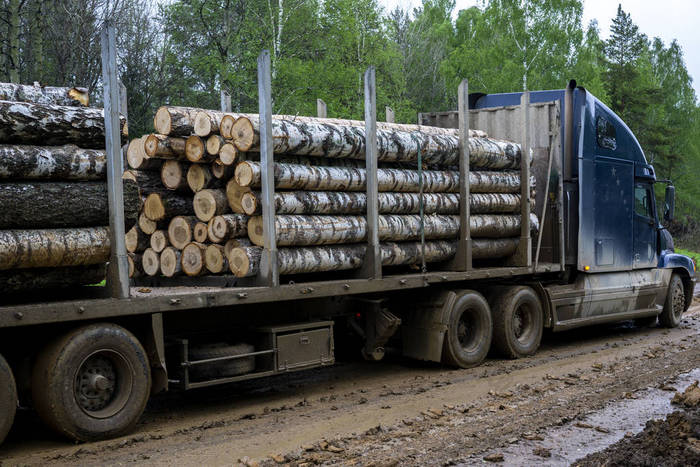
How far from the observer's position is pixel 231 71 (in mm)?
21766

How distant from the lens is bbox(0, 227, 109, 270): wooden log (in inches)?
235

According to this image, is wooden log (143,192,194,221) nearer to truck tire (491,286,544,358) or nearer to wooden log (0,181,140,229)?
wooden log (0,181,140,229)

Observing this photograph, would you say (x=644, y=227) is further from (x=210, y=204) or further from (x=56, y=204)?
(x=56, y=204)

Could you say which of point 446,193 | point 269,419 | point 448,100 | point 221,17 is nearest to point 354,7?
point 221,17

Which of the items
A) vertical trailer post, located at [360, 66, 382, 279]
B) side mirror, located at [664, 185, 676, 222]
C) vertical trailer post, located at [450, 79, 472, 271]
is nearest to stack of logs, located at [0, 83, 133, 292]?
vertical trailer post, located at [360, 66, 382, 279]

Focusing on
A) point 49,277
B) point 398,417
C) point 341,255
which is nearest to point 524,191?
point 341,255

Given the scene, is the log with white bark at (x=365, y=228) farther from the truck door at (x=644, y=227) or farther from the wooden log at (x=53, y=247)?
the truck door at (x=644, y=227)

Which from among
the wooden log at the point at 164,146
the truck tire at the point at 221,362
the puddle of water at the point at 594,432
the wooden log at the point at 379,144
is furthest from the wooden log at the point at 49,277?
the puddle of water at the point at 594,432

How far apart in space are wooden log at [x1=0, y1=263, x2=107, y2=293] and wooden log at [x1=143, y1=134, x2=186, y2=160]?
1.99 m

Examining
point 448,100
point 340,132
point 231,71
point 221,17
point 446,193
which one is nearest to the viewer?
Answer: point 340,132

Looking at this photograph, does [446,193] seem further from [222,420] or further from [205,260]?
[222,420]

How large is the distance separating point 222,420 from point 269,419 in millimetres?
459

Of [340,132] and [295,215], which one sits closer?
[295,215]

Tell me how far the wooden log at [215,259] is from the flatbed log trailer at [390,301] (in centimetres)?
17
